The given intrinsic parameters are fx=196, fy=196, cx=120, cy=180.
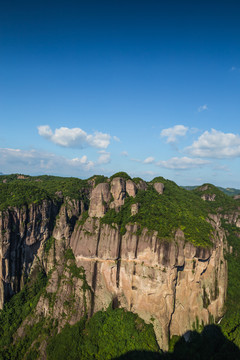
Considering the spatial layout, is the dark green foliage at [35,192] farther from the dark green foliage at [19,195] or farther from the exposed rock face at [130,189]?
the exposed rock face at [130,189]

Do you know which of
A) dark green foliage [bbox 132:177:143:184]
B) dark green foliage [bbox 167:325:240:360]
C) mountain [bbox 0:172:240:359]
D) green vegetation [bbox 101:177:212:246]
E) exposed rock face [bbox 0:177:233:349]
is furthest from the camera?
dark green foliage [bbox 132:177:143:184]

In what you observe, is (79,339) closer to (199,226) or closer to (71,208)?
(71,208)

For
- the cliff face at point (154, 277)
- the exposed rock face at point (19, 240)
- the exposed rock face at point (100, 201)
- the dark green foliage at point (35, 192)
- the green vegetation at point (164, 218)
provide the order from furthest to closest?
1. the exposed rock face at point (100, 201)
2. the dark green foliage at point (35, 192)
3. the green vegetation at point (164, 218)
4. the exposed rock face at point (19, 240)
5. the cliff face at point (154, 277)

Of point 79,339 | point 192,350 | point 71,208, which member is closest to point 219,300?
point 192,350

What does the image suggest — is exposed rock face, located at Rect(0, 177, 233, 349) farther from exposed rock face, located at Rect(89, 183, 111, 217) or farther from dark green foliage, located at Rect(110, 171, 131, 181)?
dark green foliage, located at Rect(110, 171, 131, 181)

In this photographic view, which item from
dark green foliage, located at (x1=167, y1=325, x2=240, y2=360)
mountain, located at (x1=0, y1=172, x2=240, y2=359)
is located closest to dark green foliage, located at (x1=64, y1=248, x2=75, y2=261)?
mountain, located at (x1=0, y1=172, x2=240, y2=359)

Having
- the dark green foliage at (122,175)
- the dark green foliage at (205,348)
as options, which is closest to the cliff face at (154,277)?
the dark green foliage at (205,348)

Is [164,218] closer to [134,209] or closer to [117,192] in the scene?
[134,209]
